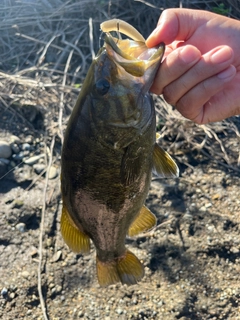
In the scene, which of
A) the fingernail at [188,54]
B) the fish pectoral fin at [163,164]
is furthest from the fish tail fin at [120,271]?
the fingernail at [188,54]

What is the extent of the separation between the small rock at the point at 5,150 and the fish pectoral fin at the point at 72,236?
205cm

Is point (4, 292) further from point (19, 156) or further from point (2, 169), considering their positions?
point (19, 156)

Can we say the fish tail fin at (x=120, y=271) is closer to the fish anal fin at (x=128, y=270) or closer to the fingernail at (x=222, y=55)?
the fish anal fin at (x=128, y=270)

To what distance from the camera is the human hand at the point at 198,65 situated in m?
1.76

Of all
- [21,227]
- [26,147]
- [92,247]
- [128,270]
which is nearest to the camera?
[128,270]

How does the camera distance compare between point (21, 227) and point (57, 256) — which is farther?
point (21, 227)

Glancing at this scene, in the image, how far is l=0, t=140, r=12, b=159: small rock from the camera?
12.7 ft

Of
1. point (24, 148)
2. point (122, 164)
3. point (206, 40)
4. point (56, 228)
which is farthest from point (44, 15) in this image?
point (122, 164)

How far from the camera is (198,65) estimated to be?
179 centimetres

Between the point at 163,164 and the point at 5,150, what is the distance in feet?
7.63

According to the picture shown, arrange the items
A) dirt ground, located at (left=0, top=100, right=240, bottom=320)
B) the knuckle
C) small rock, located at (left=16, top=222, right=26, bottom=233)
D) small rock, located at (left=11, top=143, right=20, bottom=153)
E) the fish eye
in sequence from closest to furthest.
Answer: the fish eye < the knuckle < dirt ground, located at (left=0, top=100, right=240, bottom=320) < small rock, located at (left=16, top=222, right=26, bottom=233) < small rock, located at (left=11, top=143, right=20, bottom=153)

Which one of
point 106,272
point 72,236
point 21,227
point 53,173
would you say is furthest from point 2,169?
point 72,236

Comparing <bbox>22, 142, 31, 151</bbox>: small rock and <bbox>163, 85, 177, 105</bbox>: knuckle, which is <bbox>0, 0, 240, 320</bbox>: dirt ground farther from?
<bbox>163, 85, 177, 105</bbox>: knuckle

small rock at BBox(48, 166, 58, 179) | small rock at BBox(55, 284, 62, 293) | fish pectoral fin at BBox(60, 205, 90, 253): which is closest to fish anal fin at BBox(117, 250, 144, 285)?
fish pectoral fin at BBox(60, 205, 90, 253)
